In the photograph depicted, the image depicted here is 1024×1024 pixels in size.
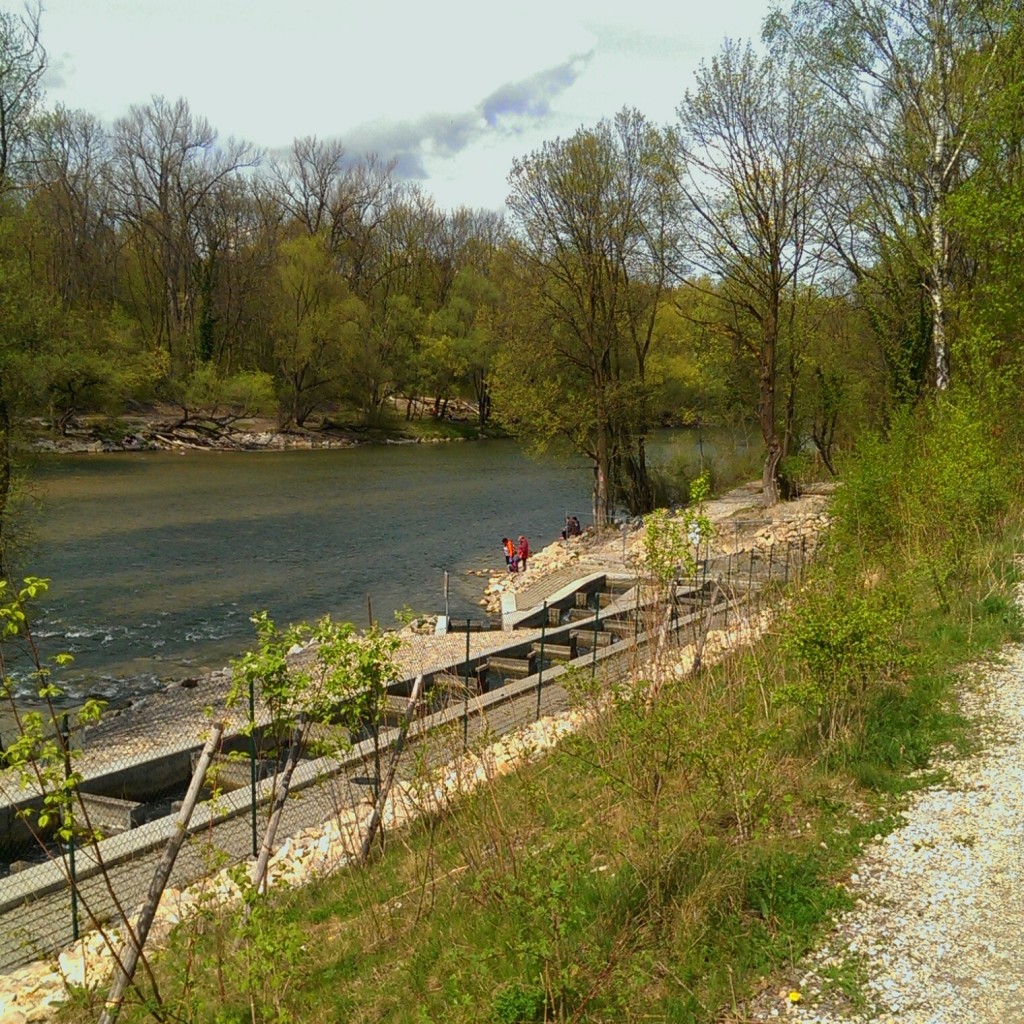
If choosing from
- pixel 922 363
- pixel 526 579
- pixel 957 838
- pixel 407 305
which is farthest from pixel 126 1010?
pixel 407 305

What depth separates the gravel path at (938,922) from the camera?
4.51 metres

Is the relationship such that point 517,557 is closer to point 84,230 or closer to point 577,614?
point 577,614

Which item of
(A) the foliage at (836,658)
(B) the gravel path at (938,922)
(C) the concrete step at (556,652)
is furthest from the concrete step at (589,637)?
(B) the gravel path at (938,922)

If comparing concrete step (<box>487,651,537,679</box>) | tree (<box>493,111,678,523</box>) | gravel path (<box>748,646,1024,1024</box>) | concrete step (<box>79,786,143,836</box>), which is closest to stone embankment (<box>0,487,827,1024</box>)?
concrete step (<box>487,651,537,679</box>)

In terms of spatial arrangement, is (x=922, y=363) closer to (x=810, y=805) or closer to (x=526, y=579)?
(x=526, y=579)

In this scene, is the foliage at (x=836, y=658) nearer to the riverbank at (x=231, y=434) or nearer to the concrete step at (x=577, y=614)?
the concrete step at (x=577, y=614)

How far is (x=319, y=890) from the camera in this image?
23.8ft

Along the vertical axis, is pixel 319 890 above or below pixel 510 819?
below

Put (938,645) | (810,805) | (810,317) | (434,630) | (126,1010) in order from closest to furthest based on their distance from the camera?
(126,1010)
(810,805)
(938,645)
(434,630)
(810,317)

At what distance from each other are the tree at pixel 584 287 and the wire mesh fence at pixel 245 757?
1500cm

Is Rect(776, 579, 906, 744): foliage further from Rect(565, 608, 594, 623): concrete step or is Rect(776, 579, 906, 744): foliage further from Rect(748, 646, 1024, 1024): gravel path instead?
Rect(565, 608, 594, 623): concrete step

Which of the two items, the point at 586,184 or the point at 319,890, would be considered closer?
the point at 319,890

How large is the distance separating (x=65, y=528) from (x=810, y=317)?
28.2 m

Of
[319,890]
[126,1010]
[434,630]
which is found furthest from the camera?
[434,630]
